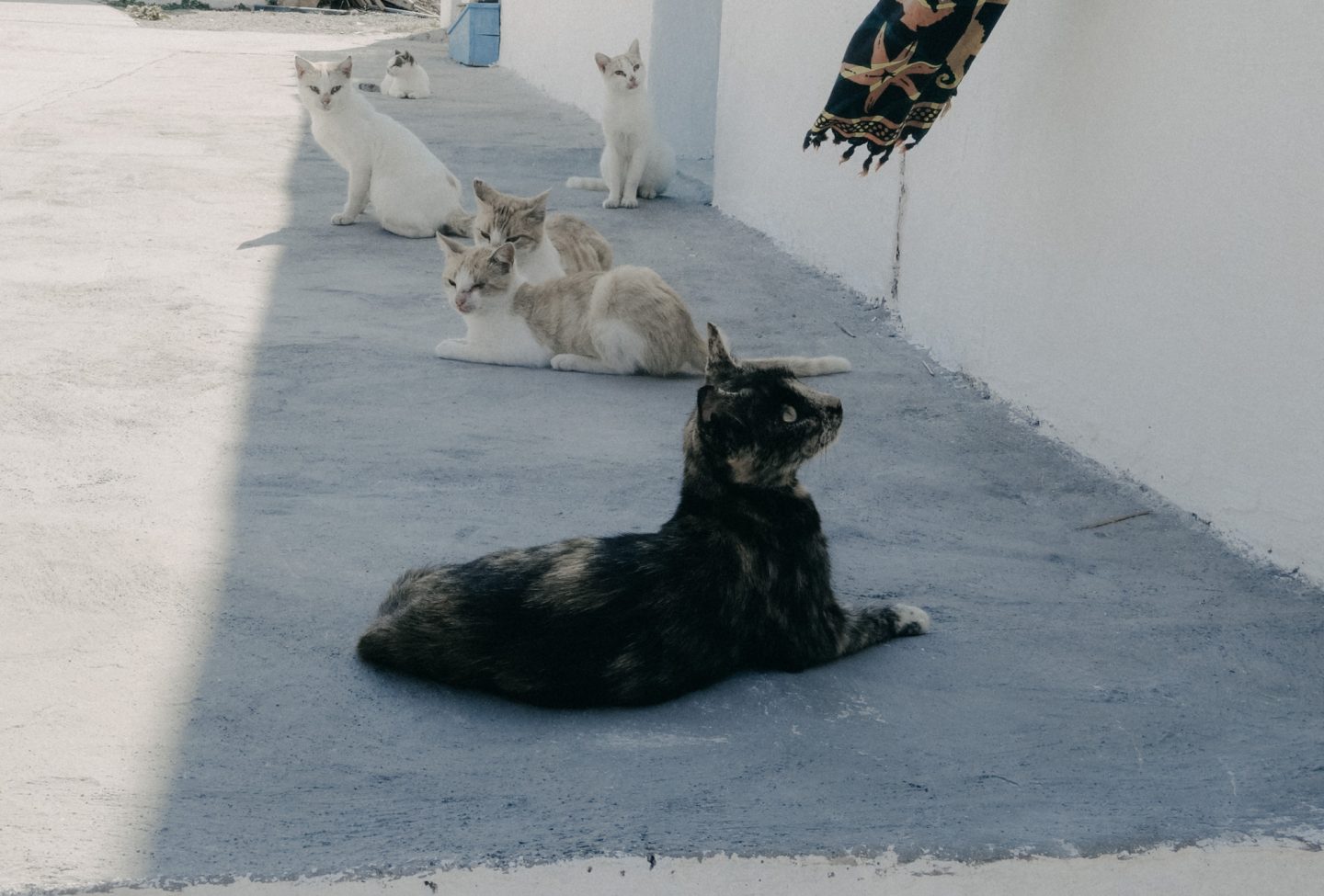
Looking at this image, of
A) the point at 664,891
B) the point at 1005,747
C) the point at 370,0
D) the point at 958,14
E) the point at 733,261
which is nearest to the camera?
the point at 664,891

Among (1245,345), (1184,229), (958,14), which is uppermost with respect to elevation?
(958,14)

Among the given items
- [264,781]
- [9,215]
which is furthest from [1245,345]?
[9,215]

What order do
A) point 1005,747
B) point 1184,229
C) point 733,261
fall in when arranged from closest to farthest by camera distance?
1. point 1005,747
2. point 1184,229
3. point 733,261

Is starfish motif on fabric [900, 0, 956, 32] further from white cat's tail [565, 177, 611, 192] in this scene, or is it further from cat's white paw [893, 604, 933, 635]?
white cat's tail [565, 177, 611, 192]

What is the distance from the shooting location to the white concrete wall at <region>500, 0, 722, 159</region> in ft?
27.2

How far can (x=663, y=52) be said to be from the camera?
832 centimetres

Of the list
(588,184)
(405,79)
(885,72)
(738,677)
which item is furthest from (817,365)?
(405,79)

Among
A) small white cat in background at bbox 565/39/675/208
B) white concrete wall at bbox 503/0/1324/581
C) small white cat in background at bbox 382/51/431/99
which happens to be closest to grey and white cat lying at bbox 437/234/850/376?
white concrete wall at bbox 503/0/1324/581

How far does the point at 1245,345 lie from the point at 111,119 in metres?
7.71

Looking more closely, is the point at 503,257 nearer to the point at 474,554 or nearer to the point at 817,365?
the point at 817,365

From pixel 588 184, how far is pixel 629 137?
653 millimetres

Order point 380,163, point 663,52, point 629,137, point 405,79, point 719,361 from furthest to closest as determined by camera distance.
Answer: point 405,79
point 663,52
point 629,137
point 380,163
point 719,361

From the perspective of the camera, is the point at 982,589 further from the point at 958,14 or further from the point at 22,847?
the point at 22,847

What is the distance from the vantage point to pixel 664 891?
1.91 meters
